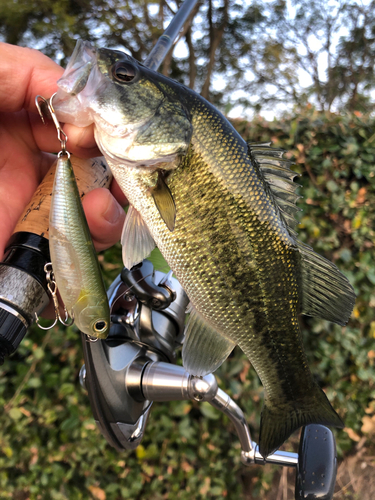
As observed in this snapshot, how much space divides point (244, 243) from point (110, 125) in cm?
46

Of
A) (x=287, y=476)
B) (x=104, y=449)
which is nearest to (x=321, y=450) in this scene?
(x=104, y=449)

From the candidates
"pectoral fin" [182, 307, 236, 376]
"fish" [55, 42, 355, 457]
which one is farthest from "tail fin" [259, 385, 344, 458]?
"pectoral fin" [182, 307, 236, 376]

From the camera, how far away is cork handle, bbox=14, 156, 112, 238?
3.06 feet

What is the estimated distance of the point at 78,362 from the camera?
7.37ft

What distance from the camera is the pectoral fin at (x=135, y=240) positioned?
2.89 feet

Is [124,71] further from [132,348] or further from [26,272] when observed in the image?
[132,348]

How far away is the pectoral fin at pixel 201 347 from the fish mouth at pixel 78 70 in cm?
64

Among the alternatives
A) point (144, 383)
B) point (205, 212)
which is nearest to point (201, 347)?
point (144, 383)

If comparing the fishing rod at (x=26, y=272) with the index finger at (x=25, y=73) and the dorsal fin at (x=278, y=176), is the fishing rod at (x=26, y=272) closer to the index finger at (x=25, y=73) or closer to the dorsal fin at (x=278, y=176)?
the index finger at (x=25, y=73)

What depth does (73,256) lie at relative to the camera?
0.77 meters

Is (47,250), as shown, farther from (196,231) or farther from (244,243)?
(244,243)

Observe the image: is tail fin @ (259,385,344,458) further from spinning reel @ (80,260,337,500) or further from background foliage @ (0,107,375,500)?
background foliage @ (0,107,375,500)

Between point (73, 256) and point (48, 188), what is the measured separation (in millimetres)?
376

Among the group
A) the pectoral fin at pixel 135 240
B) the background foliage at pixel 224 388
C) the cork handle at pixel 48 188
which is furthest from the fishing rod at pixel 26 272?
the background foliage at pixel 224 388
